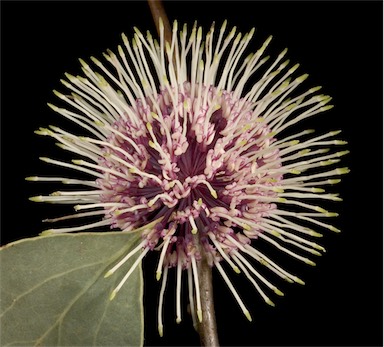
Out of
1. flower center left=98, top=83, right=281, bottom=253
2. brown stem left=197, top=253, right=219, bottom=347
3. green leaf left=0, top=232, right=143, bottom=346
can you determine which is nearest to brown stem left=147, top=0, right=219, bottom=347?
brown stem left=197, top=253, right=219, bottom=347

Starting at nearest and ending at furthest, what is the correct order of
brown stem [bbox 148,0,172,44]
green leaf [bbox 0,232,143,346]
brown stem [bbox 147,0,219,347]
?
green leaf [bbox 0,232,143,346] → brown stem [bbox 147,0,219,347] → brown stem [bbox 148,0,172,44]

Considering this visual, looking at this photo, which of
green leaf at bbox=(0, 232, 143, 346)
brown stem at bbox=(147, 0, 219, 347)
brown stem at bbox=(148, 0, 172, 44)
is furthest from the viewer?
brown stem at bbox=(148, 0, 172, 44)

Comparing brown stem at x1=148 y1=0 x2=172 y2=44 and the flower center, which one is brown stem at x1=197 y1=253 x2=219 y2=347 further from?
brown stem at x1=148 y1=0 x2=172 y2=44

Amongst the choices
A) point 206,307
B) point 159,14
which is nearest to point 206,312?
point 206,307

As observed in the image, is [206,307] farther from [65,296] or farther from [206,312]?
[65,296]

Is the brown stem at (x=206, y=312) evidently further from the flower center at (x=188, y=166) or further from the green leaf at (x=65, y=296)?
the green leaf at (x=65, y=296)

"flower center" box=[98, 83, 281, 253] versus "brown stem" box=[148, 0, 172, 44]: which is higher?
"brown stem" box=[148, 0, 172, 44]

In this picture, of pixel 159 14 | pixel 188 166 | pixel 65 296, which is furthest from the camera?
pixel 159 14

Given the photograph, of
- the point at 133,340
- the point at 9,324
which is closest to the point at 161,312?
the point at 133,340
